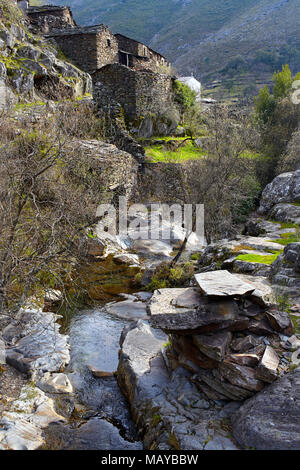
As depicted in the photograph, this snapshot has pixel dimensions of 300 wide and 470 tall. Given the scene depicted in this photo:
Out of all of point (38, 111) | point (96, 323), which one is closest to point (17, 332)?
point (96, 323)

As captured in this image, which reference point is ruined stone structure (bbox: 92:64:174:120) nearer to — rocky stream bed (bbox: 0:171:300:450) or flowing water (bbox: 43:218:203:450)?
flowing water (bbox: 43:218:203:450)

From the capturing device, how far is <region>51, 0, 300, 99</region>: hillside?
247ft

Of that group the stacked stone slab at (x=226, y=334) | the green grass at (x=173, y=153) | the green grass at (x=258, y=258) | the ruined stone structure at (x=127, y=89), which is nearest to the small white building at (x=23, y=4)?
the ruined stone structure at (x=127, y=89)

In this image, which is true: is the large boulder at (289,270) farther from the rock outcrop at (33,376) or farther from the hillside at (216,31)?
A: the hillside at (216,31)

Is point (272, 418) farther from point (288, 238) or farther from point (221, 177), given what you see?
point (221, 177)

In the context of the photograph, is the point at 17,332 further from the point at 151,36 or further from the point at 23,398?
the point at 151,36

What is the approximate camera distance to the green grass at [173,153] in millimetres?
21641

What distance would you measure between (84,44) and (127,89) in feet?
28.5

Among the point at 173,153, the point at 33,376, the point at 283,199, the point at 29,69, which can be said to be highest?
the point at 29,69

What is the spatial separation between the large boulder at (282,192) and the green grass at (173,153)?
473 cm

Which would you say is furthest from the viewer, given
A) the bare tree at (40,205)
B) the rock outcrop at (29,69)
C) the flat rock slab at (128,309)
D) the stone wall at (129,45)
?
the stone wall at (129,45)

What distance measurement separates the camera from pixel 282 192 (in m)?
17.8

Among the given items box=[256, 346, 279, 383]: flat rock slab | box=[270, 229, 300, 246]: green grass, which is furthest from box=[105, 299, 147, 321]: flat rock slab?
box=[256, 346, 279, 383]: flat rock slab

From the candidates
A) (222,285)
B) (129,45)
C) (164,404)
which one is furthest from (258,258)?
(129,45)
